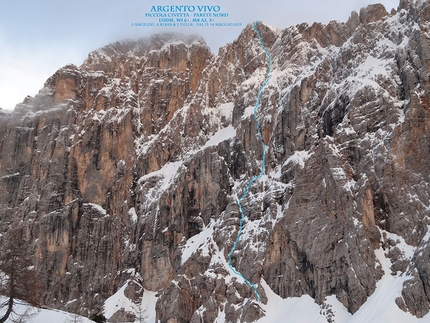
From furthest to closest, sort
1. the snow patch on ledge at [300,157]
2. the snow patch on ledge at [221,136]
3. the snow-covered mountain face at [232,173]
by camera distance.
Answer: the snow patch on ledge at [221,136], the snow patch on ledge at [300,157], the snow-covered mountain face at [232,173]

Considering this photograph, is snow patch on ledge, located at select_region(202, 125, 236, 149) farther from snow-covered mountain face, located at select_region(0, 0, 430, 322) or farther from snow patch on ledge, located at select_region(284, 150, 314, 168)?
snow patch on ledge, located at select_region(284, 150, 314, 168)

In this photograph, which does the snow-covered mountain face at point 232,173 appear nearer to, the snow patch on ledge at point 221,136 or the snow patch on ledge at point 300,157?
the snow patch on ledge at point 300,157

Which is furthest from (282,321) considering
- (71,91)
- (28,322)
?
(71,91)

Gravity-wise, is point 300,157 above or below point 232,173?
above

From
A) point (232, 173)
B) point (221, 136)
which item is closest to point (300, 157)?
point (232, 173)

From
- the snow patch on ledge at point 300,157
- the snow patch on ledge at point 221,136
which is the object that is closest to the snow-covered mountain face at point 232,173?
the snow patch on ledge at point 300,157

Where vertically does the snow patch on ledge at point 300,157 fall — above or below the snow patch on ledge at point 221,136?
below

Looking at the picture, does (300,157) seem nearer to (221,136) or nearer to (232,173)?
(232,173)

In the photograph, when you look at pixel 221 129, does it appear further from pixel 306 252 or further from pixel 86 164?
pixel 306 252
